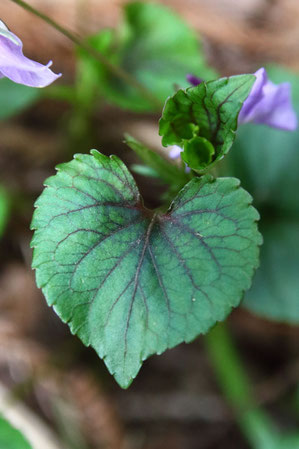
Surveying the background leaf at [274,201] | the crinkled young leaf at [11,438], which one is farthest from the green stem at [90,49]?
the crinkled young leaf at [11,438]

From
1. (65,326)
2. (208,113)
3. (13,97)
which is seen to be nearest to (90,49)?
(208,113)

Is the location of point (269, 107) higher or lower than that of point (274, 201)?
higher

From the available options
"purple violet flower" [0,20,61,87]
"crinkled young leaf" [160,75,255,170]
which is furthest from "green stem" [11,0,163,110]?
"crinkled young leaf" [160,75,255,170]

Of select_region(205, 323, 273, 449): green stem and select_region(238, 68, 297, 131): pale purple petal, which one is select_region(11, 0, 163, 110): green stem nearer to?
select_region(238, 68, 297, 131): pale purple petal

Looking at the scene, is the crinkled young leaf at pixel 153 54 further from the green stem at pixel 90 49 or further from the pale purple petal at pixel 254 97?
the pale purple petal at pixel 254 97

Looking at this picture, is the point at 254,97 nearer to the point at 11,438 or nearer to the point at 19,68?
the point at 19,68
